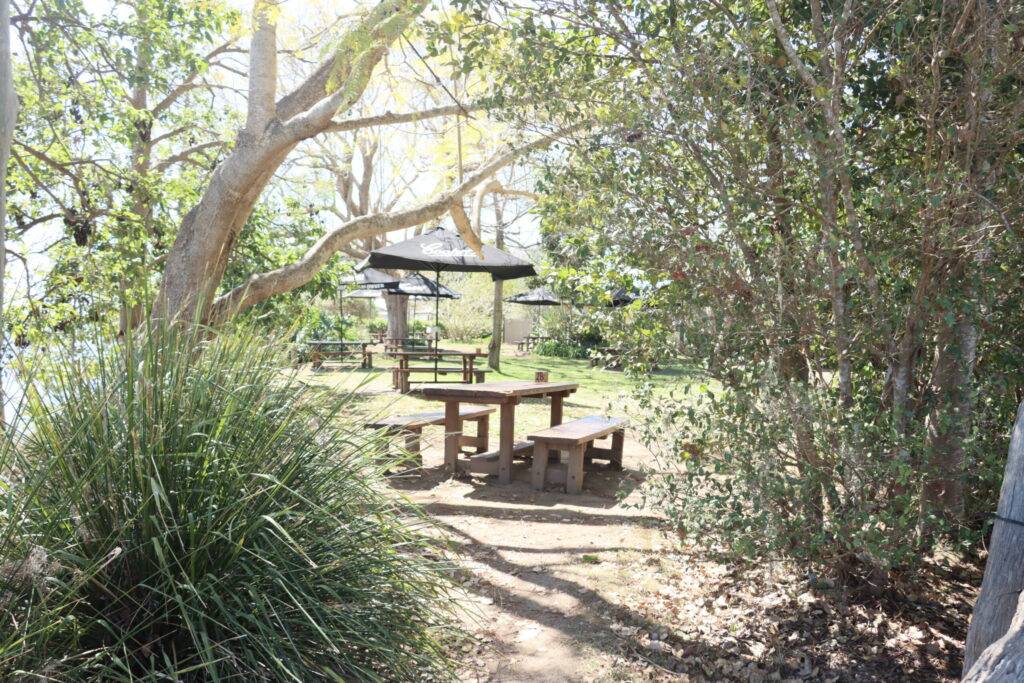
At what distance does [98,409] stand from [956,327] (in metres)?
3.64

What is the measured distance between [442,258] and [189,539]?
8019mm

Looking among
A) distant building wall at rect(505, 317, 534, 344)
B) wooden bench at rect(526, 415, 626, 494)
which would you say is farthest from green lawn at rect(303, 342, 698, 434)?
distant building wall at rect(505, 317, 534, 344)

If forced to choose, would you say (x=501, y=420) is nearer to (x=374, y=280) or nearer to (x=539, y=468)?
(x=539, y=468)

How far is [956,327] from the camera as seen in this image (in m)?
3.70

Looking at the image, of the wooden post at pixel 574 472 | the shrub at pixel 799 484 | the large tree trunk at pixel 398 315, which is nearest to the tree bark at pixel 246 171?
the wooden post at pixel 574 472

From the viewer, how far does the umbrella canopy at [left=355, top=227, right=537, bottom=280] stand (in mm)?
10242

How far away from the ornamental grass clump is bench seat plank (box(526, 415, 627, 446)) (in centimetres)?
350

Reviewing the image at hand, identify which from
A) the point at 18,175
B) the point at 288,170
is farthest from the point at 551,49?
the point at 288,170

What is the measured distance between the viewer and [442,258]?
33.3 feet

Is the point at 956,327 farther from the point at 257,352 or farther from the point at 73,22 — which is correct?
the point at 73,22

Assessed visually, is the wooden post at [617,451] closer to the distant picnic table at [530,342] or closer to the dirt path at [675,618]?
the dirt path at [675,618]

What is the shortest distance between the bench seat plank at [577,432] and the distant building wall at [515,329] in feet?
83.3

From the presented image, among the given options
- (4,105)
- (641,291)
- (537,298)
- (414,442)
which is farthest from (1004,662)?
(537,298)

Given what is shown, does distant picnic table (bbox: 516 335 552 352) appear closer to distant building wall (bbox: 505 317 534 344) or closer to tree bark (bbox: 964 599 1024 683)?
distant building wall (bbox: 505 317 534 344)
